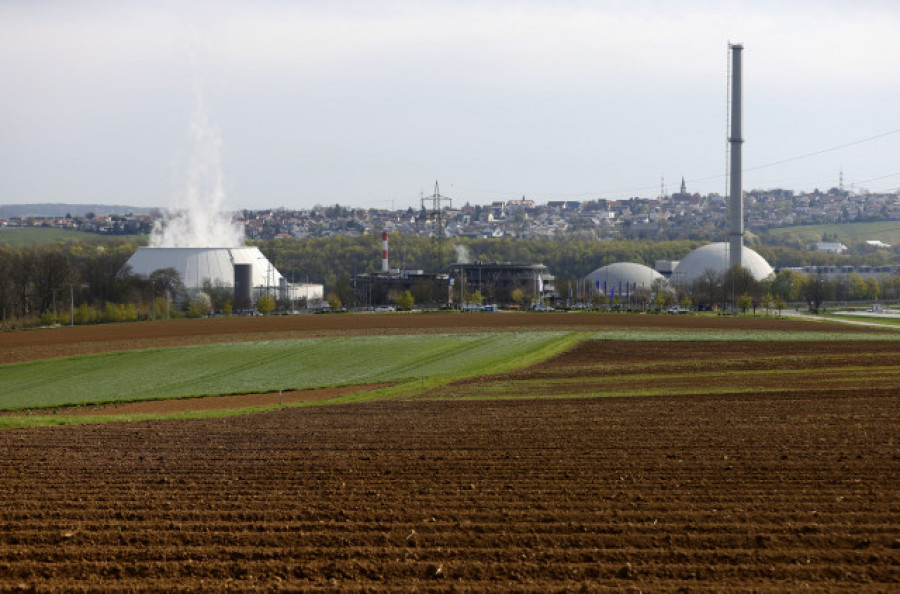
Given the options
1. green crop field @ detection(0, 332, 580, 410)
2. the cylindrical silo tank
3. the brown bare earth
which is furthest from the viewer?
the cylindrical silo tank

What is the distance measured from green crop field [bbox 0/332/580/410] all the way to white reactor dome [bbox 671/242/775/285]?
294ft

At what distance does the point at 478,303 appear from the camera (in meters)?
135

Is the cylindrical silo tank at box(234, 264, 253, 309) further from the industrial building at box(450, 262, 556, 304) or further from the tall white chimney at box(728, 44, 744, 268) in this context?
the tall white chimney at box(728, 44, 744, 268)

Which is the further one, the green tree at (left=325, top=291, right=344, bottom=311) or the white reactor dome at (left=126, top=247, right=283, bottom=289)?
the white reactor dome at (left=126, top=247, right=283, bottom=289)

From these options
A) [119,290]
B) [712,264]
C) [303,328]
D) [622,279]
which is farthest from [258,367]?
[712,264]

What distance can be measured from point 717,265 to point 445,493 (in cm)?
14338

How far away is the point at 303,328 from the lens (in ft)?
257

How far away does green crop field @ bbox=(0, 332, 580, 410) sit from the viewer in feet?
133

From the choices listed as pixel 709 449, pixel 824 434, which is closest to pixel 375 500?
pixel 709 449

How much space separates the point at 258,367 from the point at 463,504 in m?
36.3

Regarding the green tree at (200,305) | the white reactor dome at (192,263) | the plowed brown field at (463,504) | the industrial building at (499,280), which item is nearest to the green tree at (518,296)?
the industrial building at (499,280)

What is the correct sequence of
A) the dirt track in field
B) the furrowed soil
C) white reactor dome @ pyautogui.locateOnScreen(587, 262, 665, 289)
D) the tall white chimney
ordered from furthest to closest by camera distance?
white reactor dome @ pyautogui.locateOnScreen(587, 262, 665, 289) → the tall white chimney → the dirt track in field → the furrowed soil

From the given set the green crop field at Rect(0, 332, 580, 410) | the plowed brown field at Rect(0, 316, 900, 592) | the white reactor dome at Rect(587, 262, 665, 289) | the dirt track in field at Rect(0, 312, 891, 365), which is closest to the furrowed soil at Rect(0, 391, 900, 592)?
the plowed brown field at Rect(0, 316, 900, 592)

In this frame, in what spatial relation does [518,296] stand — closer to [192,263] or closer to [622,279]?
[622,279]
